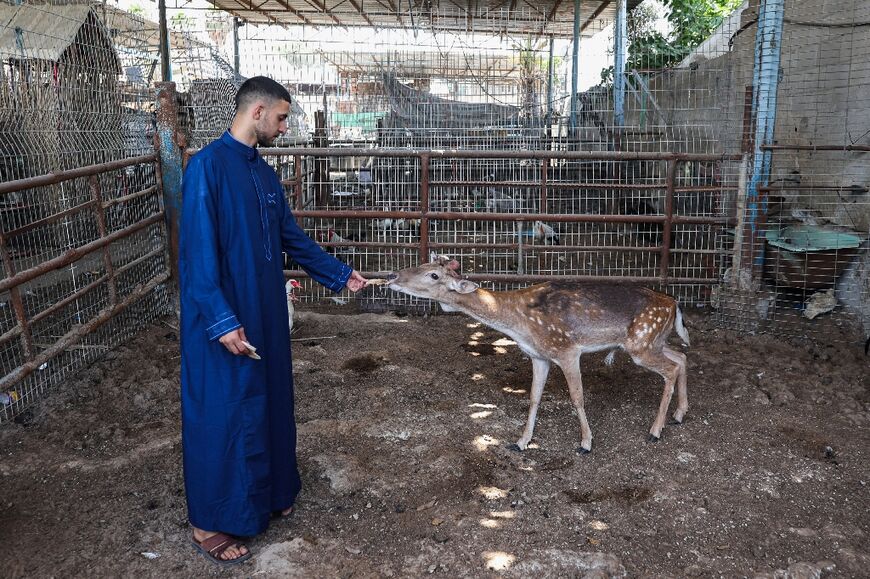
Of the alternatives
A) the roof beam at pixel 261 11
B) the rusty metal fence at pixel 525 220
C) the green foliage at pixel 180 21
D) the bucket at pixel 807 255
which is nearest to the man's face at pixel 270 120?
the rusty metal fence at pixel 525 220

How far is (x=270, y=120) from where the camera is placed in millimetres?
3193

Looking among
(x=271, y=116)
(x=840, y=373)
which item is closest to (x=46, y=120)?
(x=271, y=116)

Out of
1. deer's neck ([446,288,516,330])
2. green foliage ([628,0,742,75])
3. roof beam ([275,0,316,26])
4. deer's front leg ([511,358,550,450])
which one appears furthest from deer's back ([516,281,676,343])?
roof beam ([275,0,316,26])

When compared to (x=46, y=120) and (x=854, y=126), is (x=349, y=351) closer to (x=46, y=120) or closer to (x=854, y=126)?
(x=46, y=120)

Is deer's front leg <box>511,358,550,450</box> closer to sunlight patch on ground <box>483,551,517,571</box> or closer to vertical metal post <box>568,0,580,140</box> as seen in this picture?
sunlight patch on ground <box>483,551,517,571</box>

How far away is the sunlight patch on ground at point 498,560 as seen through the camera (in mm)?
3156

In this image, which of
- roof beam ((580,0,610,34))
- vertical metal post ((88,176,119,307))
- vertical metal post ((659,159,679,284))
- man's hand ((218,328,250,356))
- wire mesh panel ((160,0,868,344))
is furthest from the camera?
roof beam ((580,0,610,34))

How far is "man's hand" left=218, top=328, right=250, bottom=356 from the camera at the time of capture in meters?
2.93

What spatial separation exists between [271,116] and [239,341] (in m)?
1.01

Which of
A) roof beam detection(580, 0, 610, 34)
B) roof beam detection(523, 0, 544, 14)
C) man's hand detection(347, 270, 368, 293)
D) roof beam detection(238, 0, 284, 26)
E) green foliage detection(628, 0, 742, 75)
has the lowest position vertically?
man's hand detection(347, 270, 368, 293)

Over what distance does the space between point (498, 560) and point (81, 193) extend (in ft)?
18.2

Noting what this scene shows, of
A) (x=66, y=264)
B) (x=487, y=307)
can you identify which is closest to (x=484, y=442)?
(x=487, y=307)

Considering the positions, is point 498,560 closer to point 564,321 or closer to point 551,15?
point 564,321

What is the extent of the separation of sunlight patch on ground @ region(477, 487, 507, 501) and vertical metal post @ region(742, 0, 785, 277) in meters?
3.82
